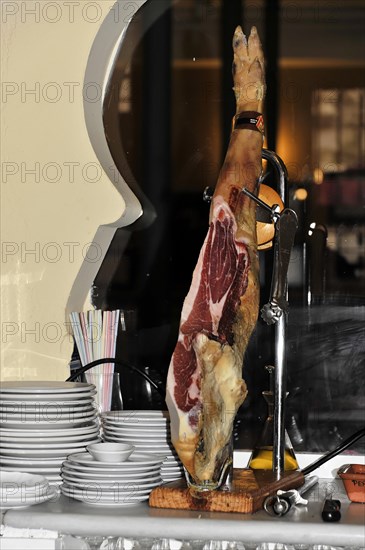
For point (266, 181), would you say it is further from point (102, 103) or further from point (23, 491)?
point (23, 491)

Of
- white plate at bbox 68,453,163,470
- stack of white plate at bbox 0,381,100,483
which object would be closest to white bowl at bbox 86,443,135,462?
white plate at bbox 68,453,163,470

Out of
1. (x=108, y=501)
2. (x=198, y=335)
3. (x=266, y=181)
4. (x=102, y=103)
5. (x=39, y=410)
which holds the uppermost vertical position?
(x=102, y=103)

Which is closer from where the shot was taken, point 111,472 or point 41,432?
point 111,472

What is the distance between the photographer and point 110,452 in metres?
1.67

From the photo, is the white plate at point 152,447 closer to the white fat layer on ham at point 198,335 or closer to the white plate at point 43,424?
the white plate at point 43,424

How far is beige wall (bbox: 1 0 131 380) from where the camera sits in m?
2.21

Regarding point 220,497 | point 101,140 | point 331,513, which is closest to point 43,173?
point 101,140

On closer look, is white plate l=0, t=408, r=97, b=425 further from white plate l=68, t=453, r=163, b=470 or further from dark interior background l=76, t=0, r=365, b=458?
dark interior background l=76, t=0, r=365, b=458

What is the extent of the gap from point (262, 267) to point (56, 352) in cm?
56

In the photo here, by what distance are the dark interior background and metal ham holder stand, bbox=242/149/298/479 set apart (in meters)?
0.51

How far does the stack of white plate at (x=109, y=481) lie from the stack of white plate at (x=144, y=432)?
5.7 inches

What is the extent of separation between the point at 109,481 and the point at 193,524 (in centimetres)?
20

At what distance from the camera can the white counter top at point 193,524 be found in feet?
4.79

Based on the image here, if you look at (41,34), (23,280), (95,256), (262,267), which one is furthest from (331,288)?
(41,34)
